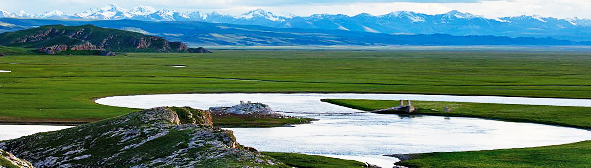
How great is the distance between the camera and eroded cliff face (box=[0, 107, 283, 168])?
29.6m

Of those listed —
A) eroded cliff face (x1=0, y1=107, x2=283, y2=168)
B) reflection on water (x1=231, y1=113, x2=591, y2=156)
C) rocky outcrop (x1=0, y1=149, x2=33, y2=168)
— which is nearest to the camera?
rocky outcrop (x1=0, y1=149, x2=33, y2=168)

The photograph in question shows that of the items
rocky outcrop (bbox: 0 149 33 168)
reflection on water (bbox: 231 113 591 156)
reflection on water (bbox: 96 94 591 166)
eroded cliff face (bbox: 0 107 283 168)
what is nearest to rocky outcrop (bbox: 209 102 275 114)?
reflection on water (bbox: 96 94 591 166)

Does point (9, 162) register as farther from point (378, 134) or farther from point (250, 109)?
point (250, 109)

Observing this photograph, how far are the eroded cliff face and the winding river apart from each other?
9336 millimetres

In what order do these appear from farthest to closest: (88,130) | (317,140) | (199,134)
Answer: (317,140)
(88,130)
(199,134)

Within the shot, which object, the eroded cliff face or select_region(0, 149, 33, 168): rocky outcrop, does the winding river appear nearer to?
the eroded cliff face

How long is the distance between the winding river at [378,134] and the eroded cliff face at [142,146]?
9336 mm

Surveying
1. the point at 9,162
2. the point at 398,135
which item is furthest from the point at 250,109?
the point at 9,162

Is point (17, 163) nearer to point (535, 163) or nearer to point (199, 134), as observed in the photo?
point (199, 134)

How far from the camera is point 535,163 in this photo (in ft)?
122

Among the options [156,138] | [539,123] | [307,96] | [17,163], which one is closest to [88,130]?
[156,138]

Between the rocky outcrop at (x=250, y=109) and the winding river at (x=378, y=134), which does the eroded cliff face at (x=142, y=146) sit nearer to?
the winding river at (x=378, y=134)

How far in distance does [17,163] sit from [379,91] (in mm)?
70112

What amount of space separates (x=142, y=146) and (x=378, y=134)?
2200 centimetres
